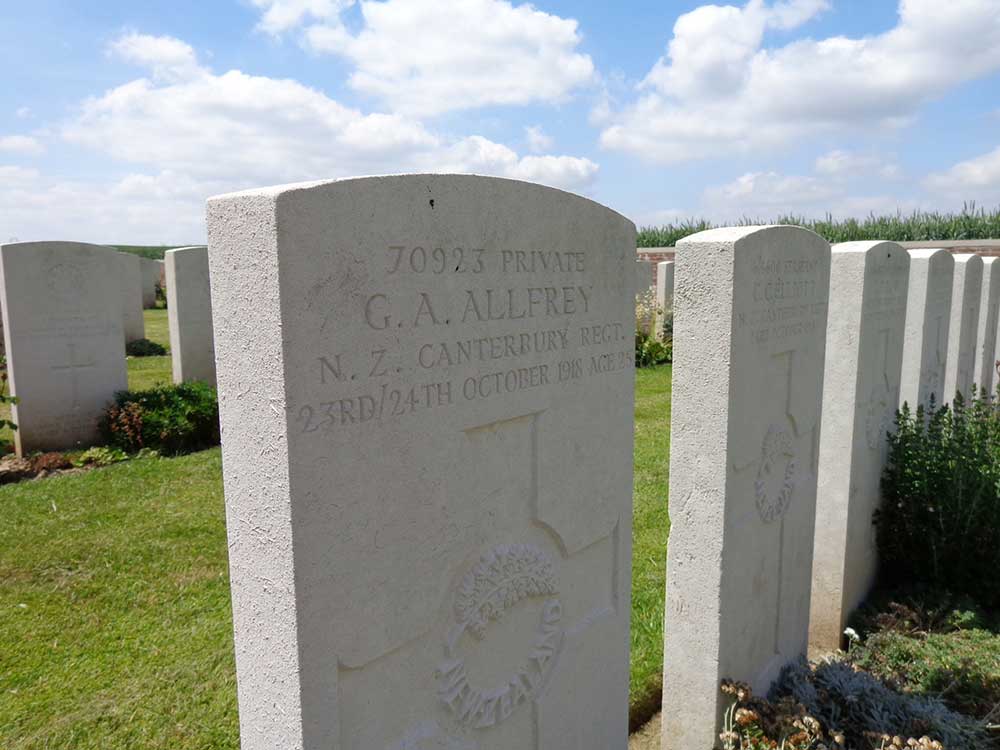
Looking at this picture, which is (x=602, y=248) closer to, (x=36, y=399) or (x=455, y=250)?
(x=455, y=250)

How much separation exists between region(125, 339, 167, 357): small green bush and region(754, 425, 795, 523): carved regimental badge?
1275 cm

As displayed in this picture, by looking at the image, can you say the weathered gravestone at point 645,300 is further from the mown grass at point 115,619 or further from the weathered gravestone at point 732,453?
the weathered gravestone at point 732,453

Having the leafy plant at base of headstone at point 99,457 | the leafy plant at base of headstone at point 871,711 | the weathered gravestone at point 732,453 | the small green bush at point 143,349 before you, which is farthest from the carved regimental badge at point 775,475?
the small green bush at point 143,349

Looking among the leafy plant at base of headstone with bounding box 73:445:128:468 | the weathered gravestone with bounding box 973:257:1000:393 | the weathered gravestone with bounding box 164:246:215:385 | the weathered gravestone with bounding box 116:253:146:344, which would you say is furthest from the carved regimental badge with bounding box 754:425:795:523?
the weathered gravestone with bounding box 116:253:146:344

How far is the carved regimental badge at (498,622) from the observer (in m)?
1.79

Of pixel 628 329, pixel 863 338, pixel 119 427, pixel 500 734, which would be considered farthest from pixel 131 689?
pixel 119 427

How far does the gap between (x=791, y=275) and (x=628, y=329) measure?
42.2 inches

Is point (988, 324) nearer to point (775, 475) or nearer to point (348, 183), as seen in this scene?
point (775, 475)

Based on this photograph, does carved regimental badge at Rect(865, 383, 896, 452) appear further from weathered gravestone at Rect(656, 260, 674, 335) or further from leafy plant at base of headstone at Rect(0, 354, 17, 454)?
weathered gravestone at Rect(656, 260, 674, 335)

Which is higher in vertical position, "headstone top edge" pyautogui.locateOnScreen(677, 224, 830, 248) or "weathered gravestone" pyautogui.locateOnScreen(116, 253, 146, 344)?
"headstone top edge" pyautogui.locateOnScreen(677, 224, 830, 248)

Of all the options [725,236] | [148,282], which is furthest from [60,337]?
[148,282]

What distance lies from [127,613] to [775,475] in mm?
3270

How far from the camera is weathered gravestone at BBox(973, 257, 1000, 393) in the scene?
24.3 feet

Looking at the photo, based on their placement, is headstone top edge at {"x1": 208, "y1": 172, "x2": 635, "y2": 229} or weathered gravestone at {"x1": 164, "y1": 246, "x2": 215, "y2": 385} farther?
weathered gravestone at {"x1": 164, "y1": 246, "x2": 215, "y2": 385}
